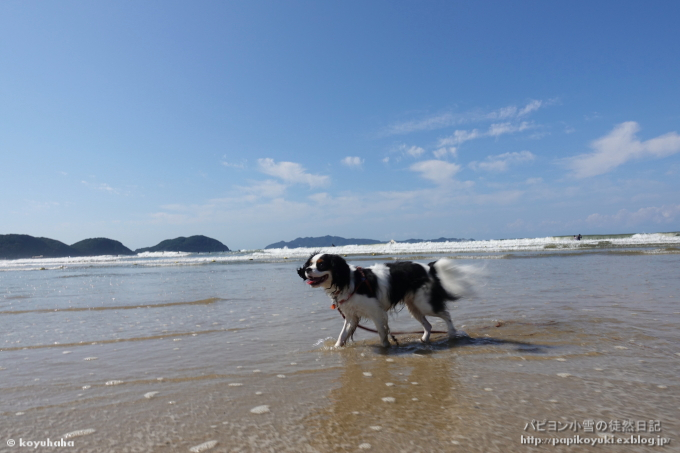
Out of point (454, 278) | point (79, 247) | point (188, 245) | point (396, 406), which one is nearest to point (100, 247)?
point (79, 247)

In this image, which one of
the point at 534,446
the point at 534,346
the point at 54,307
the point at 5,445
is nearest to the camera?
the point at 534,446

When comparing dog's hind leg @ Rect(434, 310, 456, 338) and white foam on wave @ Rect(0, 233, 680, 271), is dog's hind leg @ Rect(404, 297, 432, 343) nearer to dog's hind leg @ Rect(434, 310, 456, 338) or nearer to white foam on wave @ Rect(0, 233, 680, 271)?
dog's hind leg @ Rect(434, 310, 456, 338)

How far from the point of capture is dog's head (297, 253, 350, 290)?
5.36 meters

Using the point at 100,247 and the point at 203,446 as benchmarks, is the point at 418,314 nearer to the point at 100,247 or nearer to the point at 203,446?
the point at 203,446

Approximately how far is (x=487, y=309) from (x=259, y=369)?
5.22 metres

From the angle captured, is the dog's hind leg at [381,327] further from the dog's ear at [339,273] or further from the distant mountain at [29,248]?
the distant mountain at [29,248]

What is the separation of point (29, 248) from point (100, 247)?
15141 millimetres

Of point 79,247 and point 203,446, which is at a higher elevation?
point 79,247

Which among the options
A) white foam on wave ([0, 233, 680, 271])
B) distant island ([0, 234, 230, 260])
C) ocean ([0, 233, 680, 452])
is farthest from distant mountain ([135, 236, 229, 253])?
ocean ([0, 233, 680, 452])

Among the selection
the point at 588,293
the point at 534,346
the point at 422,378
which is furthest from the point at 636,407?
the point at 588,293

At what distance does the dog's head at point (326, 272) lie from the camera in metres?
5.36

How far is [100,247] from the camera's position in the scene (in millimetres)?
101250

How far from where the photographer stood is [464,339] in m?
5.65

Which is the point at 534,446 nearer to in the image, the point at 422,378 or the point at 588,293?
the point at 422,378
